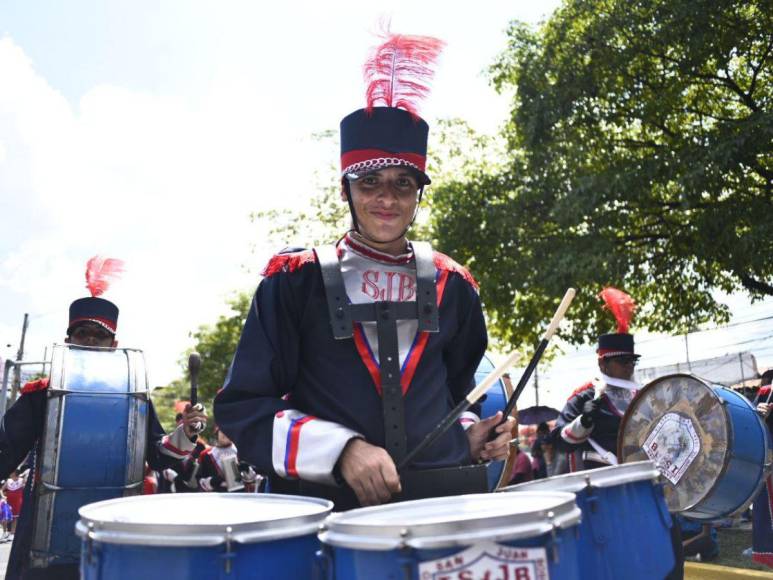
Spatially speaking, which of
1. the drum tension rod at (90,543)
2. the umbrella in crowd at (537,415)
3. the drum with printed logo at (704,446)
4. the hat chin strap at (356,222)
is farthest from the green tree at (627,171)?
the drum tension rod at (90,543)

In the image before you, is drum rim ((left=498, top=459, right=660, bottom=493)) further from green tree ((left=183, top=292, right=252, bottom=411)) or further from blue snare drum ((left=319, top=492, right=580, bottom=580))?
green tree ((left=183, top=292, right=252, bottom=411))

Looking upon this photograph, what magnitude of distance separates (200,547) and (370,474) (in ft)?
1.62

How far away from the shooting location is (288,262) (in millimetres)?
2500

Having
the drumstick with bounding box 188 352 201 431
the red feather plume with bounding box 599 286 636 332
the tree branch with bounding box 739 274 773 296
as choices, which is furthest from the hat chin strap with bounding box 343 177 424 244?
the tree branch with bounding box 739 274 773 296

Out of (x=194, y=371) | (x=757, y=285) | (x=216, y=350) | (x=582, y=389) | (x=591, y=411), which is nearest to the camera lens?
(x=194, y=371)

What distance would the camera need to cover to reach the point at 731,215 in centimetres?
1180

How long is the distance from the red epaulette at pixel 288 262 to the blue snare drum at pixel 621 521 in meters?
0.93

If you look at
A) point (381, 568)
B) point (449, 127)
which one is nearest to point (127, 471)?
point (381, 568)

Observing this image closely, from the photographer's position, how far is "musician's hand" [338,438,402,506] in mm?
2010

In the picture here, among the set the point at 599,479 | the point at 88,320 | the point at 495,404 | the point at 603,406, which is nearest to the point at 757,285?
the point at 603,406

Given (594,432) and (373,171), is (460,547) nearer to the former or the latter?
(373,171)

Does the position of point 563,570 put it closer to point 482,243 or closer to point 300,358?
point 300,358

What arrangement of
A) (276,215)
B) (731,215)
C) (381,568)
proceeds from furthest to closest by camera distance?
(276,215) < (731,215) < (381,568)

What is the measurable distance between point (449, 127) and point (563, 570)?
68.8 ft
